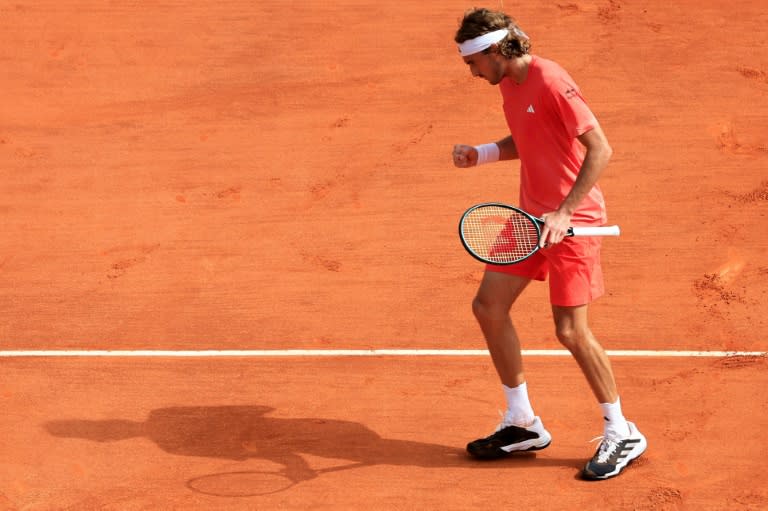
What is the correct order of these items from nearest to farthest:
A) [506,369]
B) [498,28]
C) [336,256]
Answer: [498,28] → [506,369] → [336,256]

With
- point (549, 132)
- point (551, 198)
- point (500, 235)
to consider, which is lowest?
point (500, 235)

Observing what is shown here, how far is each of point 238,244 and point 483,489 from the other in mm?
3481

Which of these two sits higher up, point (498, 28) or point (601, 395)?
point (498, 28)

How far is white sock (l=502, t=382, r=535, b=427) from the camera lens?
5980 mm

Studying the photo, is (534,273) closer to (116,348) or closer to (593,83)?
(116,348)

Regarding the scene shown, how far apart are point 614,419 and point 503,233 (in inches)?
44.4

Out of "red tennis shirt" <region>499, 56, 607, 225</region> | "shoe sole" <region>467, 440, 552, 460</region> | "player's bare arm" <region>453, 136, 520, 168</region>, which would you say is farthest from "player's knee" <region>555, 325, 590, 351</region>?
"player's bare arm" <region>453, 136, 520, 168</region>

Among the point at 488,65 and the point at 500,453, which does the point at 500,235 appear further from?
the point at 500,453

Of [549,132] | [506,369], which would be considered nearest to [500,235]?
[549,132]

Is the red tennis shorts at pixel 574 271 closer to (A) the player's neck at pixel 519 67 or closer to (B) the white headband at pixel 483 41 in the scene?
(A) the player's neck at pixel 519 67

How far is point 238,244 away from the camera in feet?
28.2

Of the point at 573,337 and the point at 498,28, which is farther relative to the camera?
the point at 573,337

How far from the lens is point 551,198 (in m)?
5.55

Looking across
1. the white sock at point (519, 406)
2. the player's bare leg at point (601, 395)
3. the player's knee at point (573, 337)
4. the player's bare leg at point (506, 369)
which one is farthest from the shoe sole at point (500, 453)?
the player's knee at point (573, 337)
